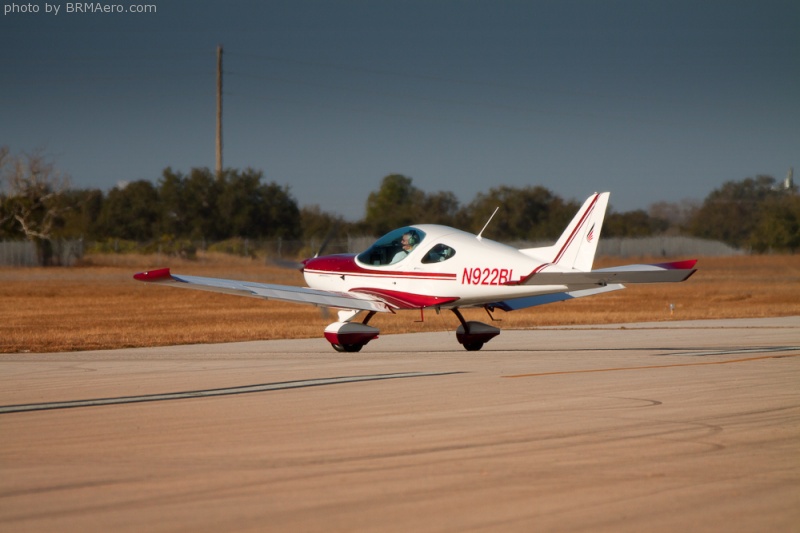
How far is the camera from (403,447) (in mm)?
8344

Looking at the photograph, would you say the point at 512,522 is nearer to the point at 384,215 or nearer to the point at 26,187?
the point at 26,187

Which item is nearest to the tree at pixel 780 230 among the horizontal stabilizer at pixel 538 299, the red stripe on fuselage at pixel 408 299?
the horizontal stabilizer at pixel 538 299

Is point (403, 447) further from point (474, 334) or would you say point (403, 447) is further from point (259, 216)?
point (259, 216)

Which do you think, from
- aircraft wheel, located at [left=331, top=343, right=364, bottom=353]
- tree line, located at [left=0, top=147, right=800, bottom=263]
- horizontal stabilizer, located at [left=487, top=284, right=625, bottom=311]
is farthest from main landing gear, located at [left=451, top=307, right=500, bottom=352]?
tree line, located at [left=0, top=147, right=800, bottom=263]

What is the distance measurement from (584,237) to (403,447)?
960 cm

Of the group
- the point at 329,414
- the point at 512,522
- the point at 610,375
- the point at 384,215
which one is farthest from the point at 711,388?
the point at 384,215

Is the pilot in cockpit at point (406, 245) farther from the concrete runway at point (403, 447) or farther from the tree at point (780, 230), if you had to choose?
the tree at point (780, 230)

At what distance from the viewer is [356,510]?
6.25 m

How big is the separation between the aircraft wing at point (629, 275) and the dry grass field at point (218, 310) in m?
5.27

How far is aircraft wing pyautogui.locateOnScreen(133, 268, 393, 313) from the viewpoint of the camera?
1745 cm

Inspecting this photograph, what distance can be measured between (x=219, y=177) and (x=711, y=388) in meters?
71.7

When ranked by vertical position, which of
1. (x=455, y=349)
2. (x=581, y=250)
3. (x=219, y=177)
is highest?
(x=219, y=177)

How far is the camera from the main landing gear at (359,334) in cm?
1861

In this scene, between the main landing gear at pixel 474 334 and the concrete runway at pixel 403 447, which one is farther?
the main landing gear at pixel 474 334
